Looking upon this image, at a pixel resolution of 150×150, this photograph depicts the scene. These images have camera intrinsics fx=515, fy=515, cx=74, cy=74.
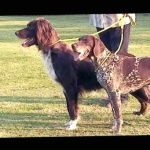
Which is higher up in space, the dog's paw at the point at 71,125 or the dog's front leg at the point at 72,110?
the dog's front leg at the point at 72,110

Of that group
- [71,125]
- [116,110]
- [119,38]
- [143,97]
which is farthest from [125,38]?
[71,125]

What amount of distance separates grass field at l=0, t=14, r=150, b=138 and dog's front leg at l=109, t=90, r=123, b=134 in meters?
0.07

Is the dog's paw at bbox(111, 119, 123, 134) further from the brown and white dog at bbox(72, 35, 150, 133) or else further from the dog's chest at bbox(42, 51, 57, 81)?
the dog's chest at bbox(42, 51, 57, 81)

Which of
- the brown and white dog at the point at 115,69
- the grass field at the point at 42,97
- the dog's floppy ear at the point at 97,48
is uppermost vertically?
the dog's floppy ear at the point at 97,48

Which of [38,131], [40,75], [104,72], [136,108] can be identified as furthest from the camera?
[40,75]

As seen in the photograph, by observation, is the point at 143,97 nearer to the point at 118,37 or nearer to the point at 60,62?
the point at 118,37

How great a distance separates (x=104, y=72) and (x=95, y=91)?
293 mm

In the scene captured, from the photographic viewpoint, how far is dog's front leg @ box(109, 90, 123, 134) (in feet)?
12.9

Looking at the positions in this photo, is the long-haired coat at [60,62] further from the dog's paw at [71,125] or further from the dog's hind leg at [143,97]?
the dog's hind leg at [143,97]

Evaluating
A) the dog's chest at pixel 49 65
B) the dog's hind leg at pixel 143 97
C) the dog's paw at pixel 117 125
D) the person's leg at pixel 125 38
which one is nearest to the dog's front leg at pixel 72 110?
the dog's chest at pixel 49 65

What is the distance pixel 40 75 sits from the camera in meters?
5.04

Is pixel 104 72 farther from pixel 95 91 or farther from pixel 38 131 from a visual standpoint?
pixel 38 131

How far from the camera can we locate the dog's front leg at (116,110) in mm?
3918
